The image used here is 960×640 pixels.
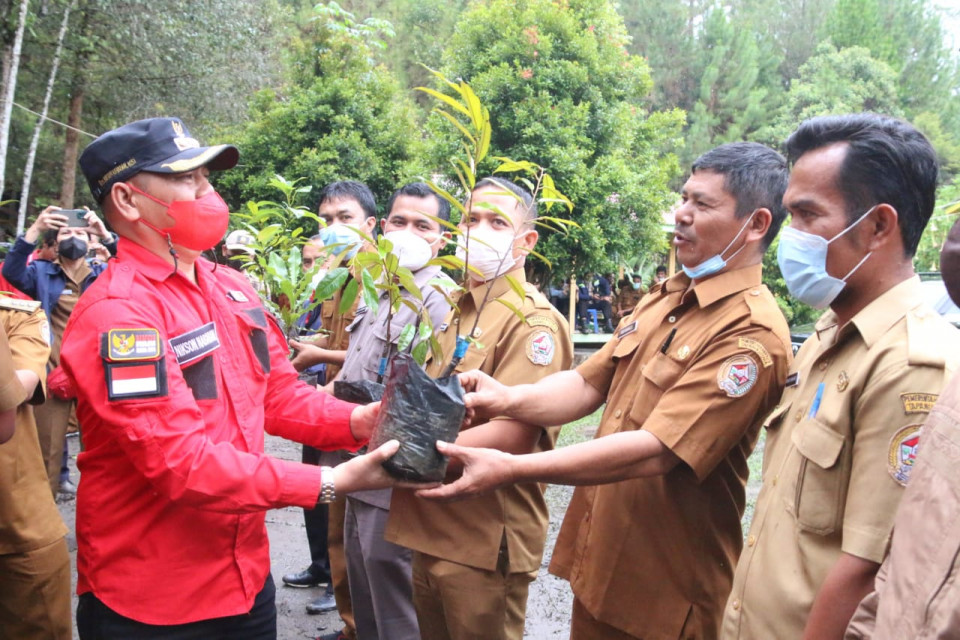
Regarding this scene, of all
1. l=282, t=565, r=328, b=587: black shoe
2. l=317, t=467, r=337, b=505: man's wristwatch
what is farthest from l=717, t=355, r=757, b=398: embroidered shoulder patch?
l=282, t=565, r=328, b=587: black shoe

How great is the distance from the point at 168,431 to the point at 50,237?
12.8ft

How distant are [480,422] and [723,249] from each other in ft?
3.10

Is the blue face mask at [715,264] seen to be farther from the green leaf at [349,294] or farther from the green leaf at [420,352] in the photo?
the green leaf at [349,294]

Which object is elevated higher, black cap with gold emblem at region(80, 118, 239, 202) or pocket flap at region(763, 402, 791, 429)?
black cap with gold emblem at region(80, 118, 239, 202)

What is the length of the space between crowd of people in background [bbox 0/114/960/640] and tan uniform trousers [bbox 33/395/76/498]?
2212mm

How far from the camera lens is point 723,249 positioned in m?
2.24

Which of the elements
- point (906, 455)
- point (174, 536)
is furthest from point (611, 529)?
point (174, 536)

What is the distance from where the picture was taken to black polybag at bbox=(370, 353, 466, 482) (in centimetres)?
196

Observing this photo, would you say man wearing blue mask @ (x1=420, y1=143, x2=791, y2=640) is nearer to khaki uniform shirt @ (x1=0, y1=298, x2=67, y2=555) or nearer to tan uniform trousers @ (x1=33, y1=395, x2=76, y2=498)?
khaki uniform shirt @ (x1=0, y1=298, x2=67, y2=555)

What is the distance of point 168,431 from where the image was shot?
179 cm

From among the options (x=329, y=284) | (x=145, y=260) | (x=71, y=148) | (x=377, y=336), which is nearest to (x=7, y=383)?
(x=145, y=260)

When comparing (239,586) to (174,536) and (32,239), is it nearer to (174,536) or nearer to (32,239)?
(174,536)

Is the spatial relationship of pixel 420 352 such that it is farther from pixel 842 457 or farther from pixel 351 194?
pixel 351 194

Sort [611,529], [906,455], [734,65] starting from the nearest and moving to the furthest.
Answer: [906,455] < [611,529] < [734,65]
